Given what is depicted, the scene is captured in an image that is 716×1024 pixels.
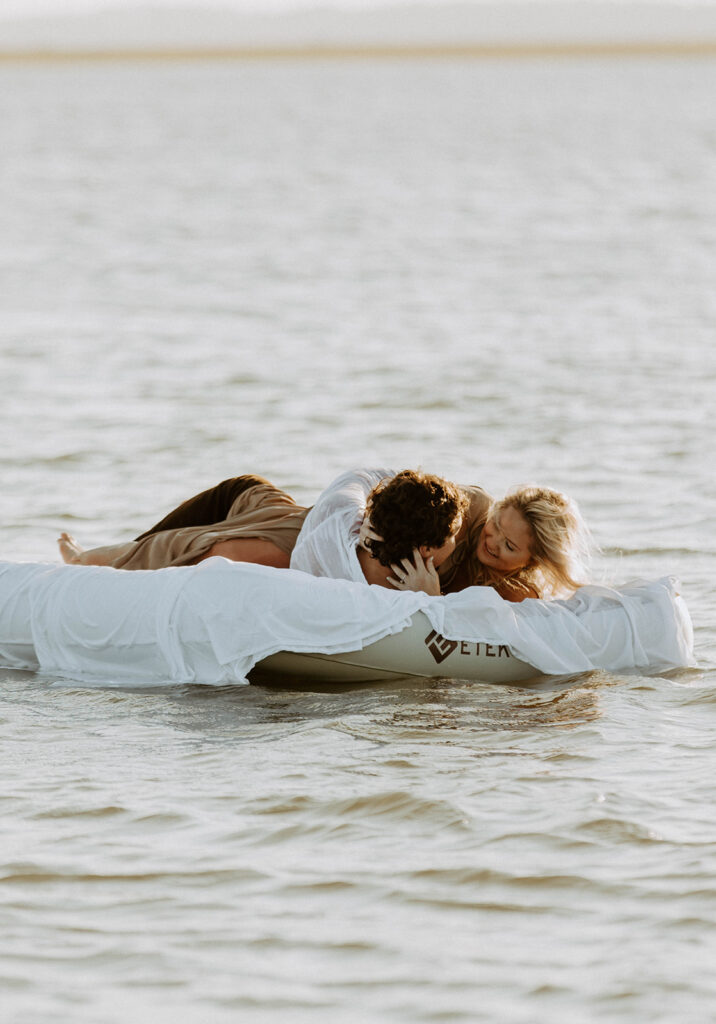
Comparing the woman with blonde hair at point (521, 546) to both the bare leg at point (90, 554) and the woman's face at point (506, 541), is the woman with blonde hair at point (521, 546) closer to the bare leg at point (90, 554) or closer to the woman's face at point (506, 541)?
the woman's face at point (506, 541)

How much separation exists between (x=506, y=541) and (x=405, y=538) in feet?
1.48

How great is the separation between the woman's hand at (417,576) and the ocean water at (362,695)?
1.35ft

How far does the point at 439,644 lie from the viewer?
6.86 meters

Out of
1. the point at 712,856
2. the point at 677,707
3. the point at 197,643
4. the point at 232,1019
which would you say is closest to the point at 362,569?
the point at 197,643

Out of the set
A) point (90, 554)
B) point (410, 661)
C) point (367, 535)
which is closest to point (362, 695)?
point (410, 661)

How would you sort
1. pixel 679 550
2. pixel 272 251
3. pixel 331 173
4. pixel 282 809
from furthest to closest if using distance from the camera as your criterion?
1. pixel 331 173
2. pixel 272 251
3. pixel 679 550
4. pixel 282 809

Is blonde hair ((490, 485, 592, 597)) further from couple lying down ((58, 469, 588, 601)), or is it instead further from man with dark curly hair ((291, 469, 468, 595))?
man with dark curly hair ((291, 469, 468, 595))

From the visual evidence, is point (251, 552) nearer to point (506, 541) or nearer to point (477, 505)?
point (477, 505)

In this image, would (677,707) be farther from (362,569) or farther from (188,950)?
(188,950)

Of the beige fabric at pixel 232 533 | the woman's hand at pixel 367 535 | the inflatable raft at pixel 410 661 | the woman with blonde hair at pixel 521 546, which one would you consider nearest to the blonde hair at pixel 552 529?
the woman with blonde hair at pixel 521 546

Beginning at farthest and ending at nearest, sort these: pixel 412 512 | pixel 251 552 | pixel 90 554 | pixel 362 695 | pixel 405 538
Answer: pixel 90 554 → pixel 251 552 → pixel 362 695 → pixel 405 538 → pixel 412 512

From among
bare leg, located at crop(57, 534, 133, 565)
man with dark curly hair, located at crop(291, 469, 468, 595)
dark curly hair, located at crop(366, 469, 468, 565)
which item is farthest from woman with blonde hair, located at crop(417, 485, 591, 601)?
bare leg, located at crop(57, 534, 133, 565)

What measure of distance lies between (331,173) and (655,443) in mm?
27026

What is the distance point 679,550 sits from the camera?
935 centimetres
